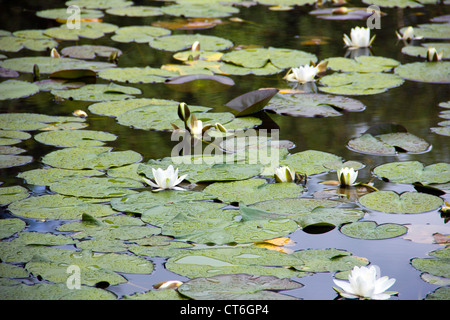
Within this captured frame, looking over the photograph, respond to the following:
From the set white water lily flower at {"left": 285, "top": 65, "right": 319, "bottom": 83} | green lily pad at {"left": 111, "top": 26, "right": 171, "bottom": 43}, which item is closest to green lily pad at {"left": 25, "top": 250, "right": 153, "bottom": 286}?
white water lily flower at {"left": 285, "top": 65, "right": 319, "bottom": 83}

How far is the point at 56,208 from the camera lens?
230 centimetres

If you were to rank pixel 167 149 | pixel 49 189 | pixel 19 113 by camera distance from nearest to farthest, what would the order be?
pixel 49 189 < pixel 167 149 < pixel 19 113

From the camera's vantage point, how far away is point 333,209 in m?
2.28

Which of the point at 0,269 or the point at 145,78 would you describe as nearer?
the point at 0,269

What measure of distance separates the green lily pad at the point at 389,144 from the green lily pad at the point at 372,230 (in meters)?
0.74

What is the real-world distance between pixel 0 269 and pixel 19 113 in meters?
1.63

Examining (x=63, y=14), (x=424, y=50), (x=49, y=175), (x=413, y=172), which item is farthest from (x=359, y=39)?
(x=49, y=175)

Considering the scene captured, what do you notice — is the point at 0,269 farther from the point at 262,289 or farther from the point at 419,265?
the point at 419,265

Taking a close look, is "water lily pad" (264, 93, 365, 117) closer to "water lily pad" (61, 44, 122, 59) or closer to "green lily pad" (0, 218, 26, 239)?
"water lily pad" (61, 44, 122, 59)

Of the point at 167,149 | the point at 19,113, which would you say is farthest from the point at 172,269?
the point at 19,113

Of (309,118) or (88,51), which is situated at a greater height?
(88,51)

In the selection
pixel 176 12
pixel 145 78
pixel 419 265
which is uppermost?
pixel 176 12

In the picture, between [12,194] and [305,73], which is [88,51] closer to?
[305,73]

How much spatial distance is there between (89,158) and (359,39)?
264cm
